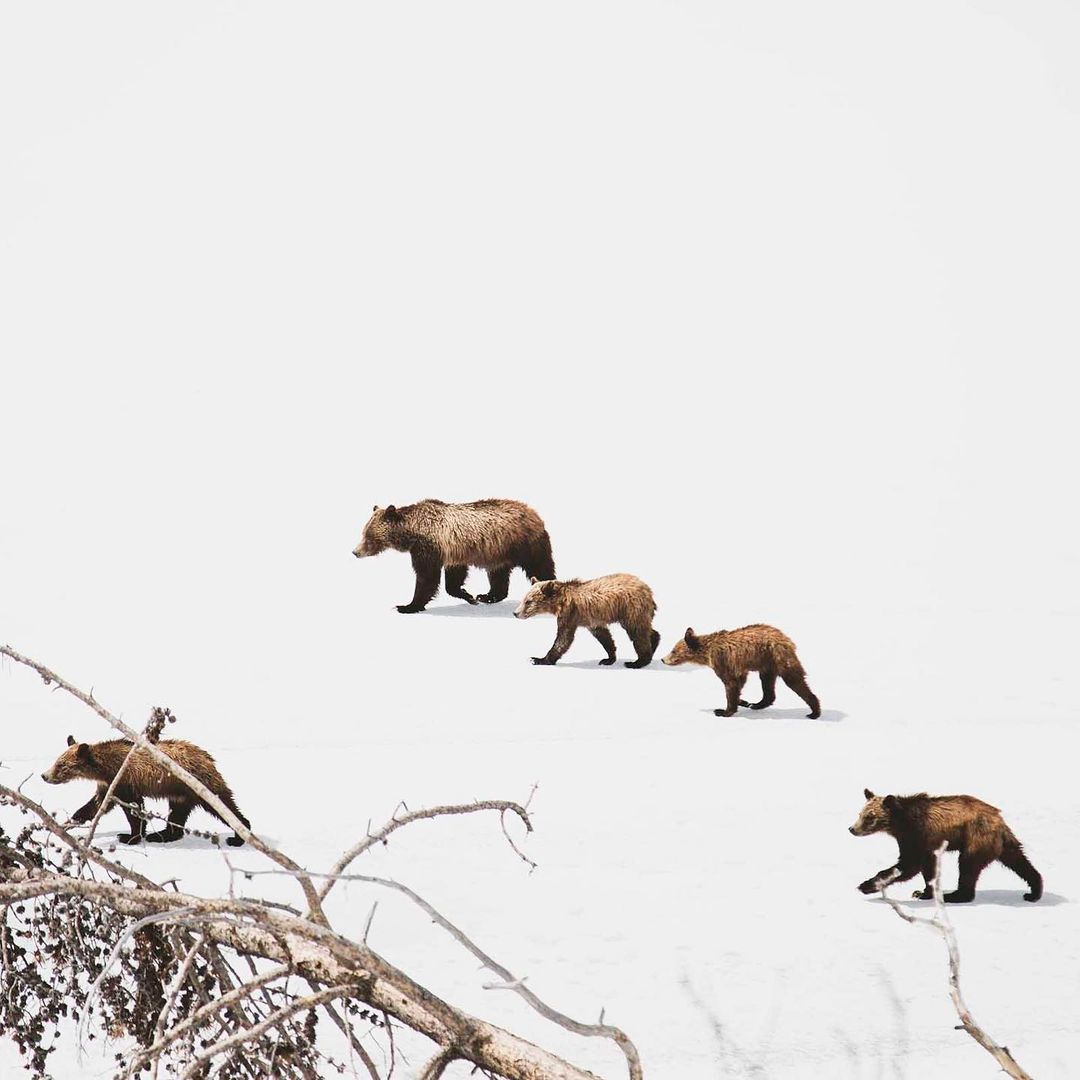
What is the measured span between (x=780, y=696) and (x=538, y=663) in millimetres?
2474

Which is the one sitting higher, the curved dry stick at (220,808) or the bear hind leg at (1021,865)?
the curved dry stick at (220,808)

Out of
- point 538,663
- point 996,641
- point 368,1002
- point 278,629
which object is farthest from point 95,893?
point 996,641

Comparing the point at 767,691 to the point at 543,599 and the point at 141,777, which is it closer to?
the point at 543,599

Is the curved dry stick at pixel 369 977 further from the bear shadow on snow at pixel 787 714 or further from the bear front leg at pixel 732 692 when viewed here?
the bear shadow on snow at pixel 787 714

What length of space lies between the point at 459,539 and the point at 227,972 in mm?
11464

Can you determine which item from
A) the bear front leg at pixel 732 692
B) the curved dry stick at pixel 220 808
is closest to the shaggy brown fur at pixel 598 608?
the bear front leg at pixel 732 692

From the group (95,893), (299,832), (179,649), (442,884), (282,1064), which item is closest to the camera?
(95,893)

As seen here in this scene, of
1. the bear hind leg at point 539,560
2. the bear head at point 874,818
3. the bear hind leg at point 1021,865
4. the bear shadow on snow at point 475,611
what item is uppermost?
the bear hind leg at point 539,560

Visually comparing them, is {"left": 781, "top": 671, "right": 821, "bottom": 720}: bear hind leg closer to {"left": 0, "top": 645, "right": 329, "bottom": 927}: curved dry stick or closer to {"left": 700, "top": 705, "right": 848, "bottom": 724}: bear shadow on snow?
{"left": 700, "top": 705, "right": 848, "bottom": 724}: bear shadow on snow

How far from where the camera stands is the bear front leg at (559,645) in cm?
1645

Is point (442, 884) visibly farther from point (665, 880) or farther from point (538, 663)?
point (538, 663)

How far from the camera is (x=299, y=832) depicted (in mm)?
12523

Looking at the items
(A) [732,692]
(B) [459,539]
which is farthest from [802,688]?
(B) [459,539]

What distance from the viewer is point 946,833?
10.8 m
